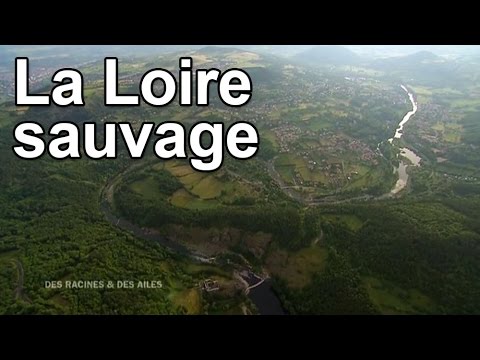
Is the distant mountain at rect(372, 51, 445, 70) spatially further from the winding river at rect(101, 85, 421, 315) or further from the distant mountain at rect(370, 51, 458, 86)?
the winding river at rect(101, 85, 421, 315)

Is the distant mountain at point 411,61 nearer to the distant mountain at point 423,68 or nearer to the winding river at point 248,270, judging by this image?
A: the distant mountain at point 423,68

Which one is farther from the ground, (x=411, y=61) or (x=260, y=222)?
(x=411, y=61)

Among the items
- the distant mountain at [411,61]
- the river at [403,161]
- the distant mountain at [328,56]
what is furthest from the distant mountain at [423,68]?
the river at [403,161]

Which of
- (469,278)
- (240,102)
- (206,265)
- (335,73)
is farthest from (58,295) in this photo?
(335,73)

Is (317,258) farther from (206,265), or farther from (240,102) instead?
(240,102)

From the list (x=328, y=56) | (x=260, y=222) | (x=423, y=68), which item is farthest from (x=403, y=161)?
(x=328, y=56)

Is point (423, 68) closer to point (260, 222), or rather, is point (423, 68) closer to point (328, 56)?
point (328, 56)

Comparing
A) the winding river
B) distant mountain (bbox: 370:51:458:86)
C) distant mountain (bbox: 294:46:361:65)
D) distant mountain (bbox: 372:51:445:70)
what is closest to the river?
the winding river
